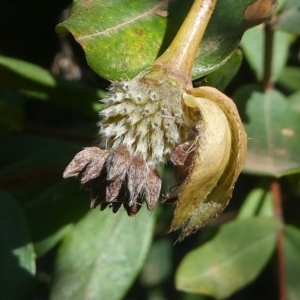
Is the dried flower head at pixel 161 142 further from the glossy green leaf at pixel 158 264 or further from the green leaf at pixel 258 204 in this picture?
the glossy green leaf at pixel 158 264

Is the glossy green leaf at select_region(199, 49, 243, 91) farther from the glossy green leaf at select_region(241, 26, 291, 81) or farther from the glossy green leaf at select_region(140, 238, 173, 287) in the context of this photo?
the glossy green leaf at select_region(140, 238, 173, 287)

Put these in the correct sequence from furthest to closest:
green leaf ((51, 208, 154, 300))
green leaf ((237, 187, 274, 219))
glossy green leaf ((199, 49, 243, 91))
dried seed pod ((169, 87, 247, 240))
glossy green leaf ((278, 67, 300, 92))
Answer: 1. glossy green leaf ((278, 67, 300, 92))
2. green leaf ((237, 187, 274, 219))
3. green leaf ((51, 208, 154, 300))
4. glossy green leaf ((199, 49, 243, 91))
5. dried seed pod ((169, 87, 247, 240))

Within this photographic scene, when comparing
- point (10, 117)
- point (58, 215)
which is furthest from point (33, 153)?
point (58, 215)

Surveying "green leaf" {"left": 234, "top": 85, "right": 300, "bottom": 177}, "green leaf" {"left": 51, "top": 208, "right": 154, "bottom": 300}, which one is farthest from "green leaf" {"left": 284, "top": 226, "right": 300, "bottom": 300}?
"green leaf" {"left": 51, "top": 208, "right": 154, "bottom": 300}

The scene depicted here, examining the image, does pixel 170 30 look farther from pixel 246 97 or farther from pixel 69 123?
pixel 69 123

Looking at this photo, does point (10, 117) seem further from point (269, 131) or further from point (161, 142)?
point (161, 142)

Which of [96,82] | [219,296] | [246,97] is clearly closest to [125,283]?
[219,296]

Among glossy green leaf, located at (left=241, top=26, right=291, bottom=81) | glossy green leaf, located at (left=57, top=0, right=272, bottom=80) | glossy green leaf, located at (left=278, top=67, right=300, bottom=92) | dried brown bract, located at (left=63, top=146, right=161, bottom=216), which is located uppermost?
glossy green leaf, located at (left=57, top=0, right=272, bottom=80)
